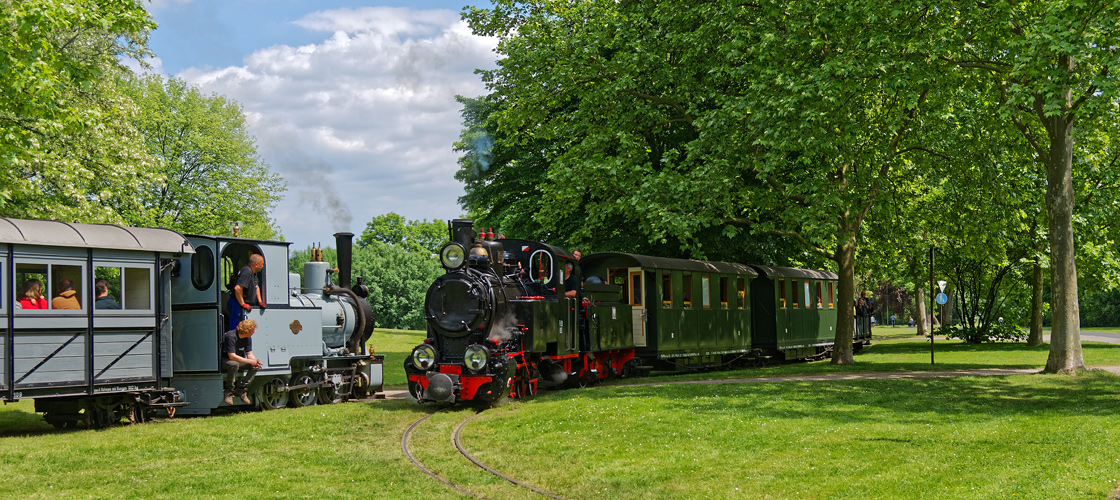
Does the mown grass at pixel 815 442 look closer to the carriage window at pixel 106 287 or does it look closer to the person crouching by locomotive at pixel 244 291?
the person crouching by locomotive at pixel 244 291

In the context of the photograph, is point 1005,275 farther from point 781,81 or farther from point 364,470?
point 364,470

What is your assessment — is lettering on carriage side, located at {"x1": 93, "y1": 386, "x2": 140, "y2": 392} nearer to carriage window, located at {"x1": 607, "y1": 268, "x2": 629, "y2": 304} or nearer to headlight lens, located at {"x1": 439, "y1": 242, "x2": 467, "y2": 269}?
headlight lens, located at {"x1": 439, "y1": 242, "x2": 467, "y2": 269}

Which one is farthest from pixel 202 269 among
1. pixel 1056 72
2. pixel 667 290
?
pixel 1056 72

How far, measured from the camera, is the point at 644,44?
23.8 m

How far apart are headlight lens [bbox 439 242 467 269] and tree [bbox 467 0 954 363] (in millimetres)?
5996

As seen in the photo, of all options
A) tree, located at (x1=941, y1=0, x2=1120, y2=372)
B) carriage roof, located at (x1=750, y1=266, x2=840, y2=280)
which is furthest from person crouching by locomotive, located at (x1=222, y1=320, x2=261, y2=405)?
carriage roof, located at (x1=750, y1=266, x2=840, y2=280)

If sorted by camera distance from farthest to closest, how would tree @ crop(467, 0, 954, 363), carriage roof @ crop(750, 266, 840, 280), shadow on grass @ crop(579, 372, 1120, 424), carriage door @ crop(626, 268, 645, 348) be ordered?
carriage roof @ crop(750, 266, 840, 280) < carriage door @ crop(626, 268, 645, 348) < tree @ crop(467, 0, 954, 363) < shadow on grass @ crop(579, 372, 1120, 424)

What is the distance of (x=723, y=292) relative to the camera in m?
24.5

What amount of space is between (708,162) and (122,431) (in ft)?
44.6

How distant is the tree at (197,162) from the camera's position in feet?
137

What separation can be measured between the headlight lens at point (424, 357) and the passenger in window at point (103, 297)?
15.5 feet

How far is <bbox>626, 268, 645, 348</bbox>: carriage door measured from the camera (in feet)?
69.5

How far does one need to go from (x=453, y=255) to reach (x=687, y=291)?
846 centimetres

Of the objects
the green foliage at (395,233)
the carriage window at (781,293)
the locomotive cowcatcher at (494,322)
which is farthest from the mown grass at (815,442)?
the green foliage at (395,233)
